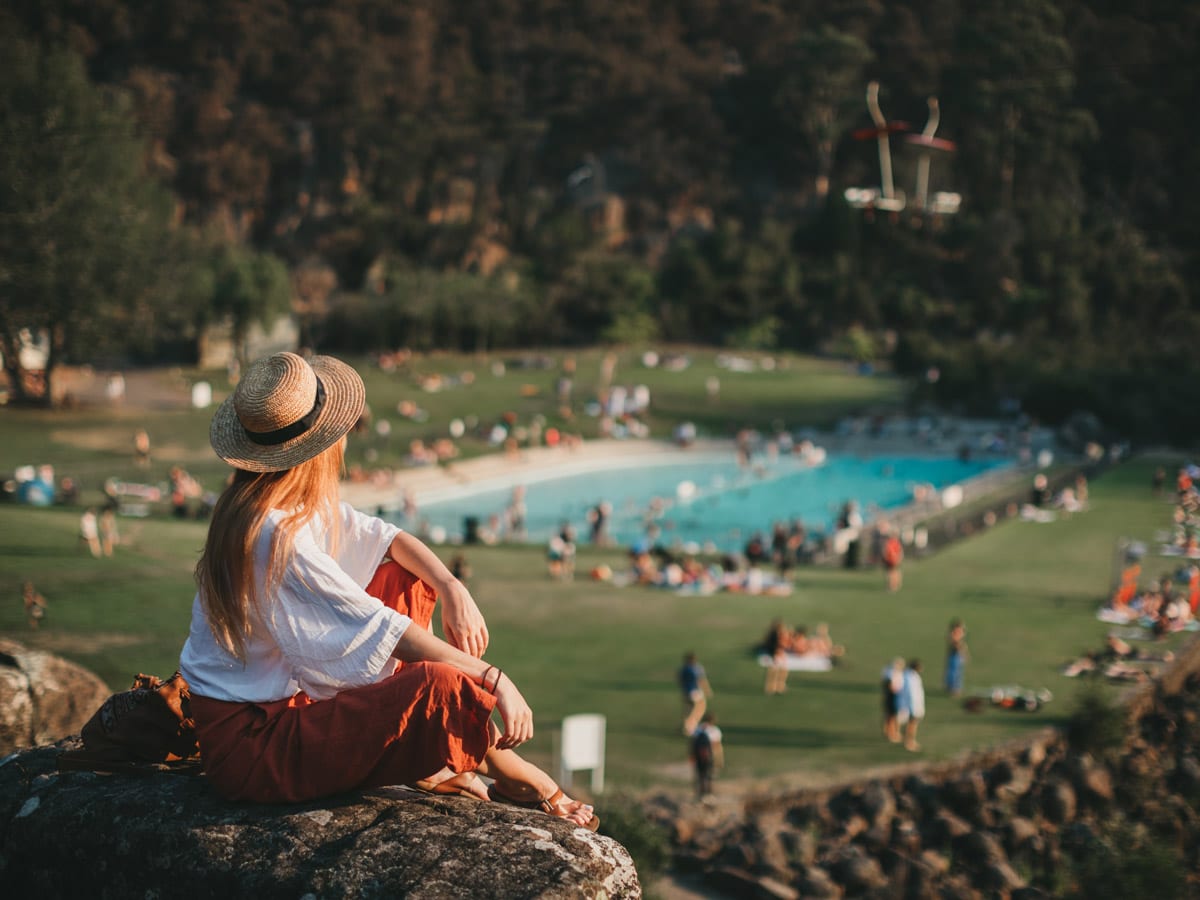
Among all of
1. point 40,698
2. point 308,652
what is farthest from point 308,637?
point 40,698

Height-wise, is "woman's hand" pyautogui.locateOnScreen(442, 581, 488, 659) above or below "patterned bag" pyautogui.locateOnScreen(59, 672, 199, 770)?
above

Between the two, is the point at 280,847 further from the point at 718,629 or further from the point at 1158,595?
the point at 1158,595

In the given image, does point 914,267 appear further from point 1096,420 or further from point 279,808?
point 279,808

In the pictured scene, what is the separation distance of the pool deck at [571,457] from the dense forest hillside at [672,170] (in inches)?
191

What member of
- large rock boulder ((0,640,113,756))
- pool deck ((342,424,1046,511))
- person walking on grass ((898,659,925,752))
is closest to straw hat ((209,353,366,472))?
large rock boulder ((0,640,113,756))

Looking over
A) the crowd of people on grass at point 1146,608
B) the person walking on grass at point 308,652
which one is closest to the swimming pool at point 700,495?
the crowd of people on grass at point 1146,608

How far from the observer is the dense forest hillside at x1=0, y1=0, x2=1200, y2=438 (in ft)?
203

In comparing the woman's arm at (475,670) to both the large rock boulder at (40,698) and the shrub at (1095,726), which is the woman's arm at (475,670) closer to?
the large rock boulder at (40,698)

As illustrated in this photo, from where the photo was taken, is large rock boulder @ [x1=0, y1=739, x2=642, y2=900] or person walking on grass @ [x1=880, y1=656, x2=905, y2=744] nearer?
large rock boulder @ [x1=0, y1=739, x2=642, y2=900]

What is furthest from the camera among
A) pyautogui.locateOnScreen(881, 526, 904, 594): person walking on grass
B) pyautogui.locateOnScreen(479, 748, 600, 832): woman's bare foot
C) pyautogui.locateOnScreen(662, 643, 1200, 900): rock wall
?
pyautogui.locateOnScreen(881, 526, 904, 594): person walking on grass

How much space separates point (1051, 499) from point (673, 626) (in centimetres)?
1807

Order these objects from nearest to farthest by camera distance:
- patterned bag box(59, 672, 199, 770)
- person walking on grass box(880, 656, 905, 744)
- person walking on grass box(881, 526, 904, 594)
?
patterned bag box(59, 672, 199, 770) → person walking on grass box(880, 656, 905, 744) → person walking on grass box(881, 526, 904, 594)

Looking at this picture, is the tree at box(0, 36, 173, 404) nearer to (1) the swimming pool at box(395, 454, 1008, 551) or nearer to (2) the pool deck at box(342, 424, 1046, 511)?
(2) the pool deck at box(342, 424, 1046, 511)

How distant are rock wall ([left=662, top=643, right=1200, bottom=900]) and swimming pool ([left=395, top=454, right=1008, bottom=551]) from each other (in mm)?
16940
